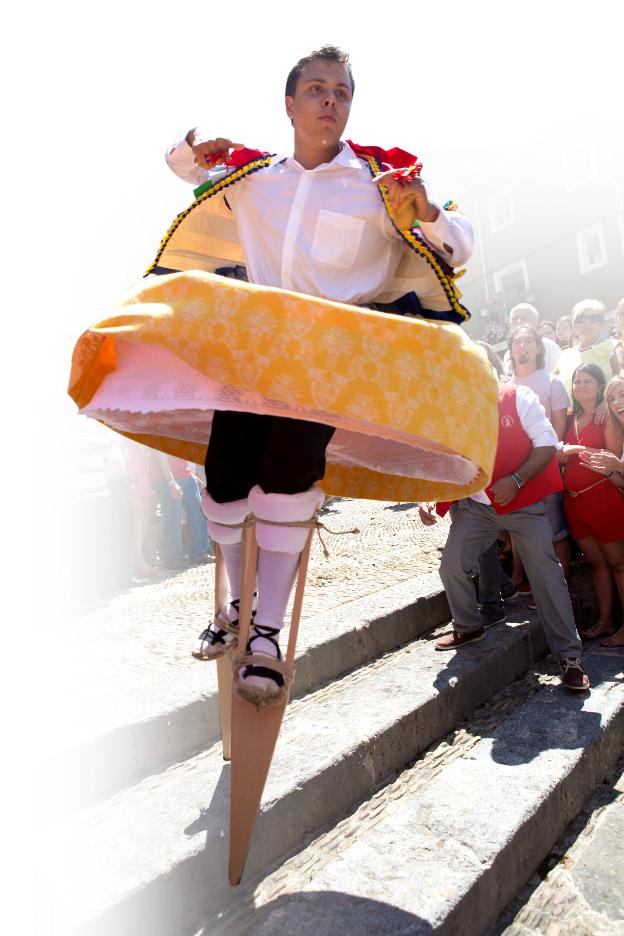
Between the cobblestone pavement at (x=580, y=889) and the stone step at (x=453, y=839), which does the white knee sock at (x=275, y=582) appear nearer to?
the stone step at (x=453, y=839)

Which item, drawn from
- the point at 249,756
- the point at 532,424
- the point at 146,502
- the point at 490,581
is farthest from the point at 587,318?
the point at 249,756

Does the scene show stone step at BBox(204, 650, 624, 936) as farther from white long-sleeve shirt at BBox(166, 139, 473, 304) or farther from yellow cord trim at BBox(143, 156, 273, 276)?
yellow cord trim at BBox(143, 156, 273, 276)

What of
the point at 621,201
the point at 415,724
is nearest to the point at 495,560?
the point at 415,724

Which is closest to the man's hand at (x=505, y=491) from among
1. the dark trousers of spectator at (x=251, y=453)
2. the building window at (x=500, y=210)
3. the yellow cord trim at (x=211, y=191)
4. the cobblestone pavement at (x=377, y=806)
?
the cobblestone pavement at (x=377, y=806)

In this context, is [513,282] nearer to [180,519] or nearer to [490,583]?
[180,519]

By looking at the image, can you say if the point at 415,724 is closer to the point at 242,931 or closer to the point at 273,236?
the point at 242,931

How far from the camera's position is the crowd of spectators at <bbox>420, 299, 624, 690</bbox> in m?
3.85

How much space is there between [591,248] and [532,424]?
2402 cm

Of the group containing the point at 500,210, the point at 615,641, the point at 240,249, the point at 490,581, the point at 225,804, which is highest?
the point at 500,210

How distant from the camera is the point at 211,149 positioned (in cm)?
212

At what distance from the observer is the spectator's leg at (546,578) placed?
3.71 m

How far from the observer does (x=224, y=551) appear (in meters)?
2.23

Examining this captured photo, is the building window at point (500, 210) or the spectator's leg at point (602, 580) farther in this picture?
the building window at point (500, 210)

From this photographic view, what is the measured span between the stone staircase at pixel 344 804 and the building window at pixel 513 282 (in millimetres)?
25800
